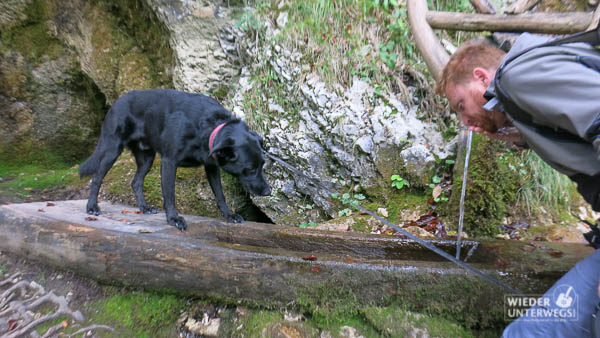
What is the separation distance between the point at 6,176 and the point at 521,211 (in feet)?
25.8

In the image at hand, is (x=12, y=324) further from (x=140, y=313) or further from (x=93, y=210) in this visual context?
(x=93, y=210)

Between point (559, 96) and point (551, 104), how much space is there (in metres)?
0.03

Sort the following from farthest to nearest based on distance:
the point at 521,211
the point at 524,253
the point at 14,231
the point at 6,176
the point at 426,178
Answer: the point at 6,176, the point at 426,178, the point at 521,211, the point at 14,231, the point at 524,253

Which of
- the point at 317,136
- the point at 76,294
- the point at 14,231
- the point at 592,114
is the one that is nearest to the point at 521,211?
the point at 317,136

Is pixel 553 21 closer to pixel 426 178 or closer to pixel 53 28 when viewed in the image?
pixel 426 178

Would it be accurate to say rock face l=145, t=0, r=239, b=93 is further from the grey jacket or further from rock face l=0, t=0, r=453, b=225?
the grey jacket

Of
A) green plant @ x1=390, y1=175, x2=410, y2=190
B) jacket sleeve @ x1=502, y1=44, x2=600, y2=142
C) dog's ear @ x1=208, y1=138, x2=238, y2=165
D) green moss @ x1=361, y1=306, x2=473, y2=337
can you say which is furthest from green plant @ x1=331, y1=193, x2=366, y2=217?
jacket sleeve @ x1=502, y1=44, x2=600, y2=142

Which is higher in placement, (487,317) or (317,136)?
(317,136)

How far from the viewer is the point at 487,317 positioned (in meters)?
1.91

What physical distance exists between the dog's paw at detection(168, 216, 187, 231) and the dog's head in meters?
0.64

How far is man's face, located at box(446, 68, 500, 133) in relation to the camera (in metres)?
1.54

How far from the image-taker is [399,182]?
4.02m

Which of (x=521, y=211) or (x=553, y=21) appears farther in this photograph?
(x=521, y=211)

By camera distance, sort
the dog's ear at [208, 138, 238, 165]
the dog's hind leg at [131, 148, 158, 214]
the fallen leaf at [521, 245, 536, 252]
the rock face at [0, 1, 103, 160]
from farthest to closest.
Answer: the rock face at [0, 1, 103, 160], the dog's hind leg at [131, 148, 158, 214], the dog's ear at [208, 138, 238, 165], the fallen leaf at [521, 245, 536, 252]
